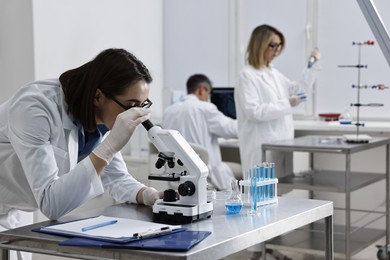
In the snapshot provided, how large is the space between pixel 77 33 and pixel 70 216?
306cm

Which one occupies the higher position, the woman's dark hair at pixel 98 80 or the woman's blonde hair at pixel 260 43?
the woman's blonde hair at pixel 260 43

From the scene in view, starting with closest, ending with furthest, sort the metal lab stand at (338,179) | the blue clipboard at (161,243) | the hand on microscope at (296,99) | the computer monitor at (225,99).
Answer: the blue clipboard at (161,243) → the metal lab stand at (338,179) → the hand on microscope at (296,99) → the computer monitor at (225,99)

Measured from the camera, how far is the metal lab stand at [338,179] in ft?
11.4

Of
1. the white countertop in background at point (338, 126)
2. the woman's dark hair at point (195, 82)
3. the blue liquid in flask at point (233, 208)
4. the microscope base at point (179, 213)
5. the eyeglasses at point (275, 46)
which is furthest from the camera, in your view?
the woman's dark hair at point (195, 82)

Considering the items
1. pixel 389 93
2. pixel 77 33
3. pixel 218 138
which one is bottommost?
pixel 218 138

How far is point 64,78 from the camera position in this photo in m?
1.89

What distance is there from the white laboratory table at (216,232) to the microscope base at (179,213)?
0.02 meters

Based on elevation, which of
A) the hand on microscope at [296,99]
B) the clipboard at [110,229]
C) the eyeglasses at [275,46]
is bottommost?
the clipboard at [110,229]

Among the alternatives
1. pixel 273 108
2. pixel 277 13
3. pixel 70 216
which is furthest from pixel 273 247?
pixel 70 216

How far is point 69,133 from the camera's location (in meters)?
1.86

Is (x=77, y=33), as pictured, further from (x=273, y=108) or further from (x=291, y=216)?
(x=291, y=216)

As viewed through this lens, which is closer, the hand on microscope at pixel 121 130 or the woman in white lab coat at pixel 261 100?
the hand on microscope at pixel 121 130

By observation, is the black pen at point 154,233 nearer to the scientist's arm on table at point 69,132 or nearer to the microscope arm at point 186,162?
the microscope arm at point 186,162

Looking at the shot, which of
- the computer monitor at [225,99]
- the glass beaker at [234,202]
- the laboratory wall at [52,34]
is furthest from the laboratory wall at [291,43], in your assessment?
the glass beaker at [234,202]
